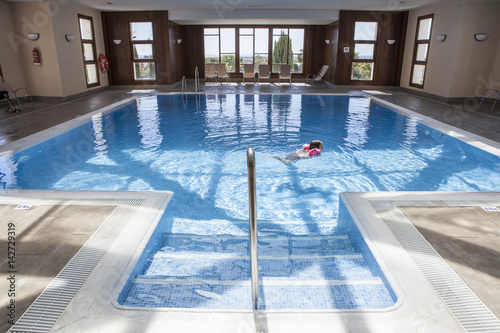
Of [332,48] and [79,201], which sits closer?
[79,201]

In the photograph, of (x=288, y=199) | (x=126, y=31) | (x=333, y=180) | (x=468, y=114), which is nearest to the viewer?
(x=288, y=199)

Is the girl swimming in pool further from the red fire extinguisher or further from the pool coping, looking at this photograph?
the red fire extinguisher

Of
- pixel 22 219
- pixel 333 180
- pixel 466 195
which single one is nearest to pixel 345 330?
pixel 466 195

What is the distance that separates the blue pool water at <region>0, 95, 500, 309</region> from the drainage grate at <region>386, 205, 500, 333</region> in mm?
260

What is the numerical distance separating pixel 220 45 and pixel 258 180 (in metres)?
12.7

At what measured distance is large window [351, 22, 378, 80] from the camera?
1236cm

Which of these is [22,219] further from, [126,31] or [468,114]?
[126,31]

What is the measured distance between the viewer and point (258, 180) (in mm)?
4465

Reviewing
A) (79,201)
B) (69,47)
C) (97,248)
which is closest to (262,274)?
(97,248)

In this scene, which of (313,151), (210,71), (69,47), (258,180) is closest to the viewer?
(258,180)

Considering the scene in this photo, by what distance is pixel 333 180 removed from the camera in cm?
447

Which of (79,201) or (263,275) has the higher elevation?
(79,201)

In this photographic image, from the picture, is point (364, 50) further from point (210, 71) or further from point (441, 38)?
point (210, 71)

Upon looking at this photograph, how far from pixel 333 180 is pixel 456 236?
2086 millimetres
